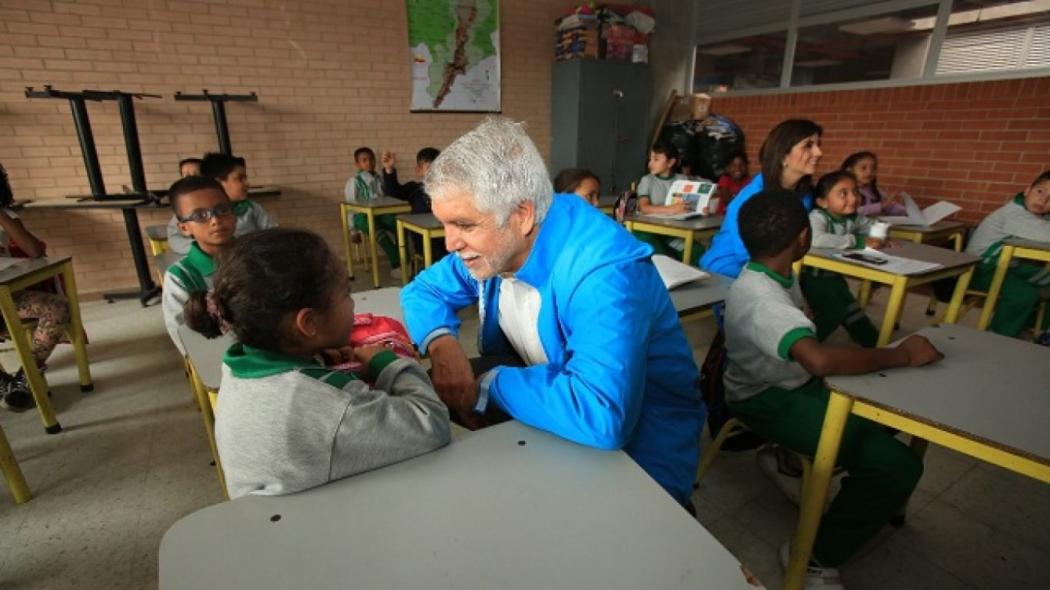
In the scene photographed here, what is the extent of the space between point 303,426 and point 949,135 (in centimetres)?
560

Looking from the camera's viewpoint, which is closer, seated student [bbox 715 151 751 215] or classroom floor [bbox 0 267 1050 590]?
classroom floor [bbox 0 267 1050 590]

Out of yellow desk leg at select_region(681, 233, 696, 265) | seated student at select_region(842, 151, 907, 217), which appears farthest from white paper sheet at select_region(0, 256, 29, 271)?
seated student at select_region(842, 151, 907, 217)

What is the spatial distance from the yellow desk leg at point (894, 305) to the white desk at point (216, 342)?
7.37 feet

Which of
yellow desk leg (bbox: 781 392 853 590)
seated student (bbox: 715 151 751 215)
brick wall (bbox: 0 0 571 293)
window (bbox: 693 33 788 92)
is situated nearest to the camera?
yellow desk leg (bbox: 781 392 853 590)

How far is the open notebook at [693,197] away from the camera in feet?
12.3

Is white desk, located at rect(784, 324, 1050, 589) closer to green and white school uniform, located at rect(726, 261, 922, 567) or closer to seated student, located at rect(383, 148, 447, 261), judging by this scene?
green and white school uniform, located at rect(726, 261, 922, 567)

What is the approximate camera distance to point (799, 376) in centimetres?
166

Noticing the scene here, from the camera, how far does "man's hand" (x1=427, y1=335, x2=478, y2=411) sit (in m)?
1.14

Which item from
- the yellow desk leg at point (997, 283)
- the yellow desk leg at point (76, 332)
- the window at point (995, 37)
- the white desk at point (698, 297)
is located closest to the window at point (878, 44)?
the window at point (995, 37)

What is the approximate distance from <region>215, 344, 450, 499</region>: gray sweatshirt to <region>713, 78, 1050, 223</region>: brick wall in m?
5.29

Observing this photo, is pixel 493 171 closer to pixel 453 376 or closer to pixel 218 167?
pixel 453 376

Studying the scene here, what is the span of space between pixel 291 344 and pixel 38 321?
2.76 metres

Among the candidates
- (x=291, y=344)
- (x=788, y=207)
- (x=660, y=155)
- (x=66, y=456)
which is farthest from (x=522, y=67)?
(x=291, y=344)

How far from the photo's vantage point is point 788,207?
1646mm
